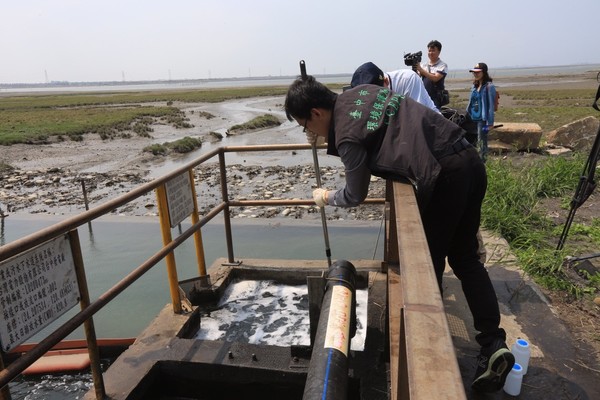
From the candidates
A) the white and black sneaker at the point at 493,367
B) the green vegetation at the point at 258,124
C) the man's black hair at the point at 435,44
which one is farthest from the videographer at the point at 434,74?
the green vegetation at the point at 258,124

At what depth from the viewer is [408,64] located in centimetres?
514

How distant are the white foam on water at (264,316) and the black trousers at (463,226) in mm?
1148

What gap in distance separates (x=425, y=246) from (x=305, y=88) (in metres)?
1.13

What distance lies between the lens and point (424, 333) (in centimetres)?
103

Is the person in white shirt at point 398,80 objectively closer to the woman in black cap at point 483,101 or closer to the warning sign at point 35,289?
the warning sign at point 35,289

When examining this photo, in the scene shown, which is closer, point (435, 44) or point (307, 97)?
point (307, 97)

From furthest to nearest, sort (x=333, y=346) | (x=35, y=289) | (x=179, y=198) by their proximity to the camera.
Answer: (x=179, y=198), (x=35, y=289), (x=333, y=346)

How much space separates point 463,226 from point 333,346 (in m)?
1.07

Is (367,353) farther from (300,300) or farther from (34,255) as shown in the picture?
(34,255)

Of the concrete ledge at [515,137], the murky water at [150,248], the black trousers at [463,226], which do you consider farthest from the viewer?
the concrete ledge at [515,137]

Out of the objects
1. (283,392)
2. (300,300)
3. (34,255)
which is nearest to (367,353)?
(283,392)

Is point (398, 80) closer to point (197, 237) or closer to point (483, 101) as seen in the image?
point (197, 237)

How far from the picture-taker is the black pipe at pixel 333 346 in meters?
1.76

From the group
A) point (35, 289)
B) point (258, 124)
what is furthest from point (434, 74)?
point (258, 124)
